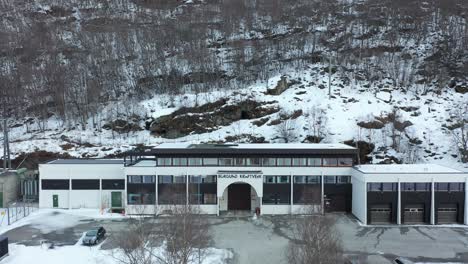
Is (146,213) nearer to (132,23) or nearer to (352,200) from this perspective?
(352,200)

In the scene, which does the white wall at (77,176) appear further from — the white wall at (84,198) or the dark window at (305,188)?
the dark window at (305,188)

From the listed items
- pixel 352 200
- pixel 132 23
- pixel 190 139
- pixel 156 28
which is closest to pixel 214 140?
pixel 190 139

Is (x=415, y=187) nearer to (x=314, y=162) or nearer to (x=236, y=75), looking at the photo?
(x=314, y=162)

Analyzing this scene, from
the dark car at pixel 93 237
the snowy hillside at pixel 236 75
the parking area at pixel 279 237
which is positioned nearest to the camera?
the parking area at pixel 279 237

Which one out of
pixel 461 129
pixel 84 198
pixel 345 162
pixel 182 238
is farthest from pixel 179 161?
pixel 461 129

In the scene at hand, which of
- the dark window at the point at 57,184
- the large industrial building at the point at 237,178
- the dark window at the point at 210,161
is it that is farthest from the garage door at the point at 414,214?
the dark window at the point at 57,184

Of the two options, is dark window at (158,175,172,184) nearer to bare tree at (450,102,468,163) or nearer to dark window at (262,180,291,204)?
dark window at (262,180,291,204)

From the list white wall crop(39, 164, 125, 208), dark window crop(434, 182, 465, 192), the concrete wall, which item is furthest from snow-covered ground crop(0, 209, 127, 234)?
dark window crop(434, 182, 465, 192)
